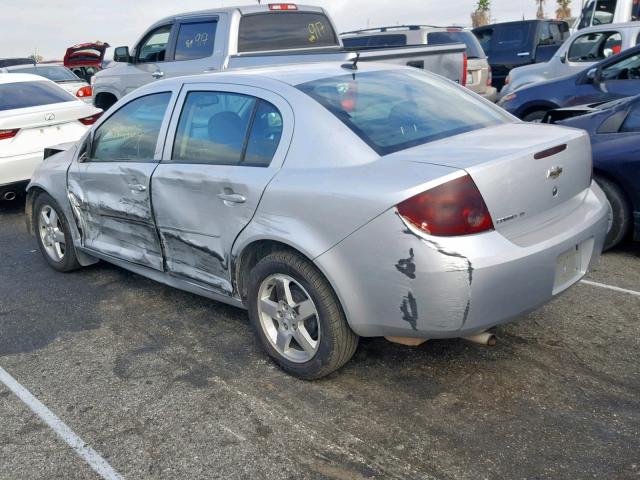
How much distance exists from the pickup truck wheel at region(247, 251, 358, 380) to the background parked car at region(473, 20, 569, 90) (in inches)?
559

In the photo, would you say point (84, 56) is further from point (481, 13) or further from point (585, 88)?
point (481, 13)

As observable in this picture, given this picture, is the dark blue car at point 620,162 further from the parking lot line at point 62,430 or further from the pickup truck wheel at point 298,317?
the parking lot line at point 62,430

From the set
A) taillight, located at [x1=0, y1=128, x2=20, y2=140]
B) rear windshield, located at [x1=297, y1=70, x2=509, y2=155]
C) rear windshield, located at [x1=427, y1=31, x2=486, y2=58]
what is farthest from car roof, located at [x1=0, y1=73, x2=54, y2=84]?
rear windshield, located at [x1=427, y1=31, x2=486, y2=58]

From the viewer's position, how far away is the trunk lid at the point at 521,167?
3.22 meters

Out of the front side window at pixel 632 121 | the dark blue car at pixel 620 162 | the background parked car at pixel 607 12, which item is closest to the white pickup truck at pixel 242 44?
the dark blue car at pixel 620 162

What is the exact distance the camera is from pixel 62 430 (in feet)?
11.3

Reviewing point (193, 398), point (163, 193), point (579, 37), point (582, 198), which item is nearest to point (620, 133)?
point (582, 198)

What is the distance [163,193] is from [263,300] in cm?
100

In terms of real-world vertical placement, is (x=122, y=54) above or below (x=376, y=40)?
above

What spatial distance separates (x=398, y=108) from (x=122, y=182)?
1913 millimetres

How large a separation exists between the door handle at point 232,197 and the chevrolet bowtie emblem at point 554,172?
61.1 inches

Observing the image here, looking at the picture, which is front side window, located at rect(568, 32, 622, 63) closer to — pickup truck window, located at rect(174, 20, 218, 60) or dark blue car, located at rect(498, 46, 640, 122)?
dark blue car, located at rect(498, 46, 640, 122)

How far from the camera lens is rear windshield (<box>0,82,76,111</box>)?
8078 millimetres

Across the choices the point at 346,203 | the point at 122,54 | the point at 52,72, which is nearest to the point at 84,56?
the point at 52,72
